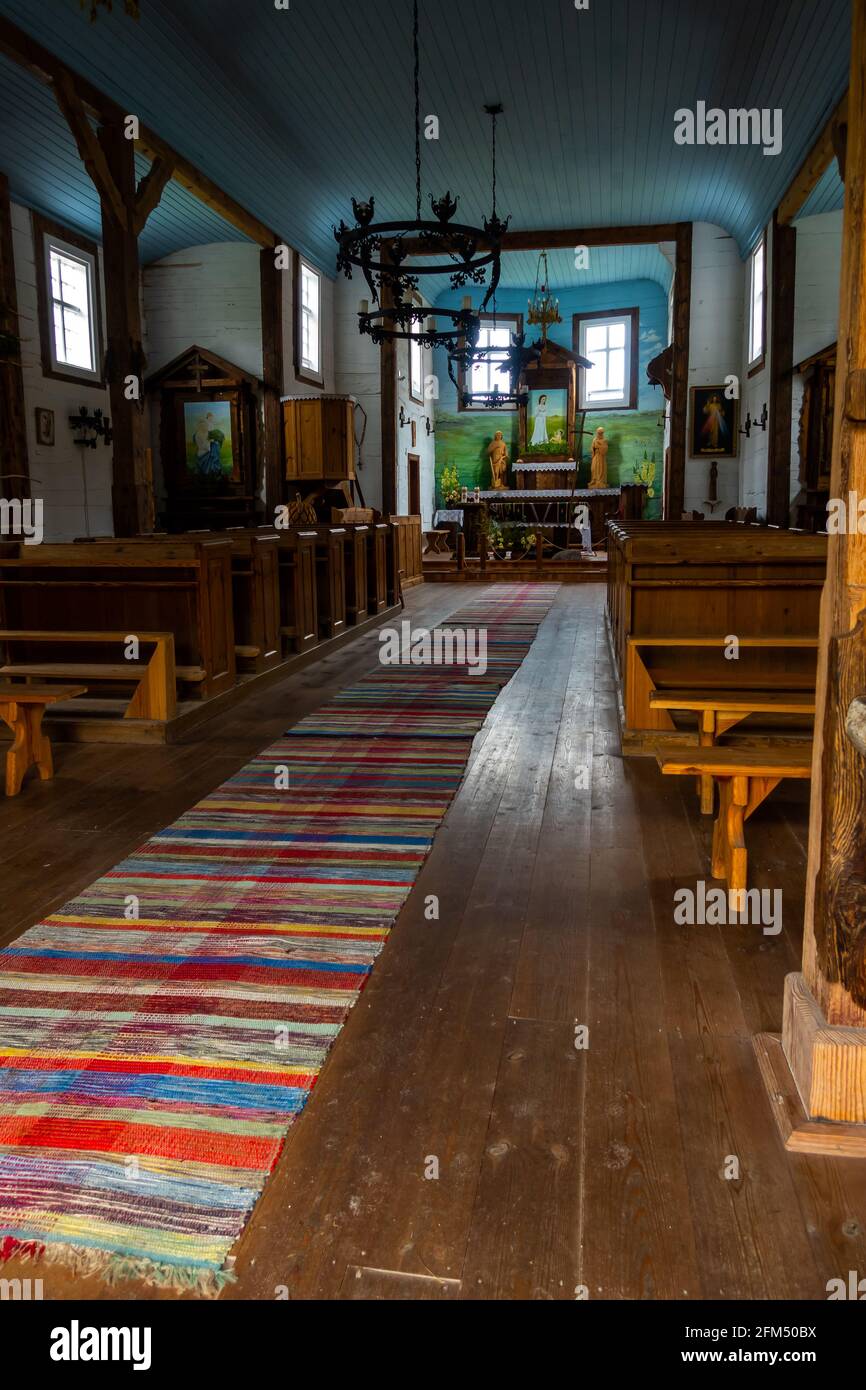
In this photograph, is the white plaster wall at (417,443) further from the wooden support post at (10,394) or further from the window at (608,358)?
the wooden support post at (10,394)

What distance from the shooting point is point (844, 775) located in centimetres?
186

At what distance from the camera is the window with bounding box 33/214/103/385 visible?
31.7 ft

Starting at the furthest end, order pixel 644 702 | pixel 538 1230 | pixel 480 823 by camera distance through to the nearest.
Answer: pixel 644 702
pixel 480 823
pixel 538 1230

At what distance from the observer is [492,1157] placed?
180 cm

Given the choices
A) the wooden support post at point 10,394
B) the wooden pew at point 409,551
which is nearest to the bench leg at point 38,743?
the wooden support post at point 10,394

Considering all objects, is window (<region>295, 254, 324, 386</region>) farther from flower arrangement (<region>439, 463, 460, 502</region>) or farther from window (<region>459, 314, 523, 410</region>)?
window (<region>459, 314, 523, 410</region>)

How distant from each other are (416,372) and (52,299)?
7519 millimetres

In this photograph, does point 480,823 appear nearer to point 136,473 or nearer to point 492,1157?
point 492,1157

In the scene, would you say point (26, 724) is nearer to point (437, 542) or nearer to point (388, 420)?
point (388, 420)

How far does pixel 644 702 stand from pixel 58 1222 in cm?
341

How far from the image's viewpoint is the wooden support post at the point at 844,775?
1.77m

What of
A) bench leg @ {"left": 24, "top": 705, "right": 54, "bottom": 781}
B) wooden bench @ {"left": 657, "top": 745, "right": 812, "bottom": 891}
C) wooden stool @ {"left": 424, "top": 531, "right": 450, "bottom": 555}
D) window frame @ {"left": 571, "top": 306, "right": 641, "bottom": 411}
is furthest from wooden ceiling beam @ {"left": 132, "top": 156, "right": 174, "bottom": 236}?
window frame @ {"left": 571, "top": 306, "right": 641, "bottom": 411}

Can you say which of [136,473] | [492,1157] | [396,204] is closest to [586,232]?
[396,204]

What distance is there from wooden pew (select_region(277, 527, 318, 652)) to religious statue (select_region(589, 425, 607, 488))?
1129cm
